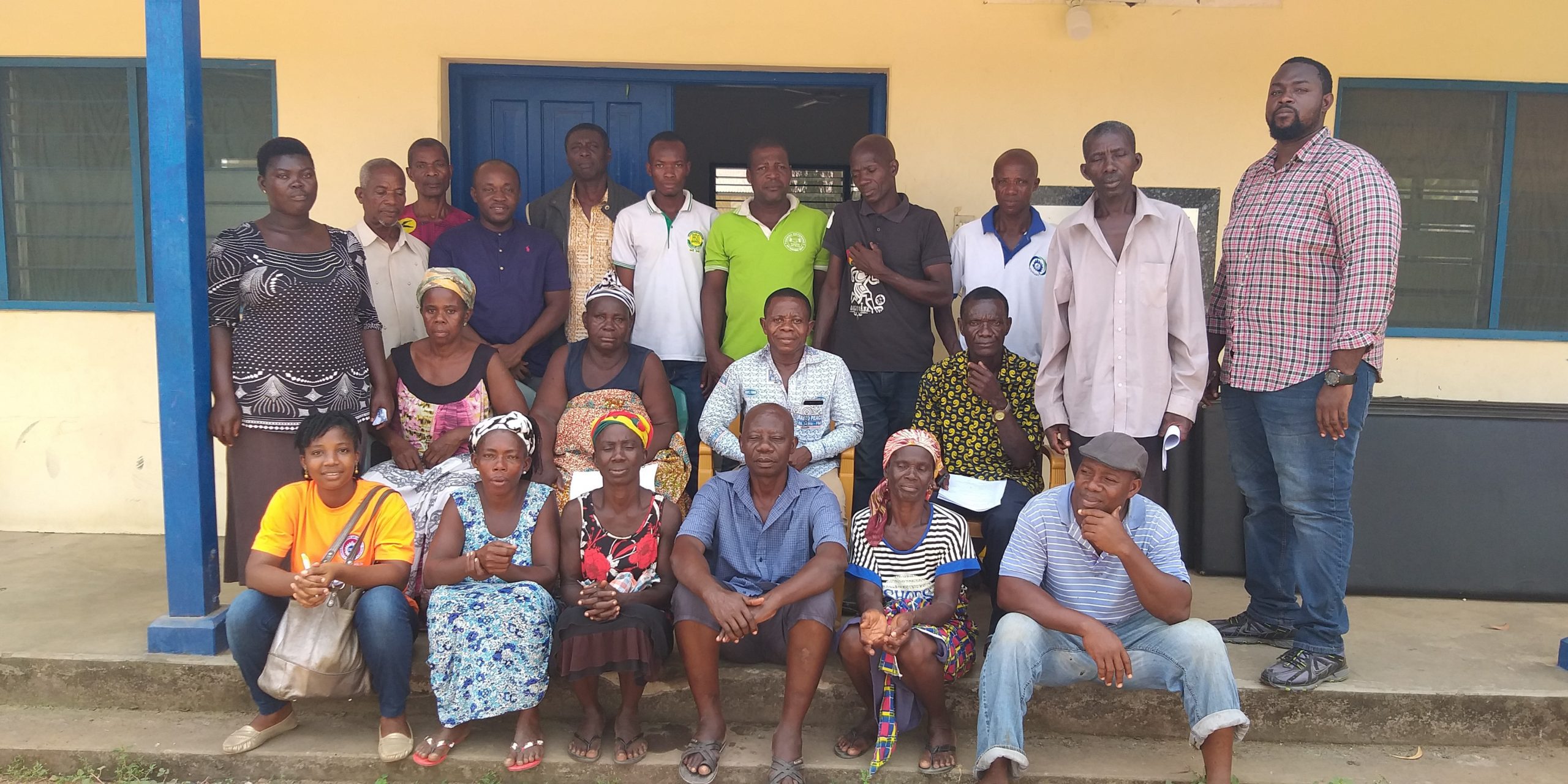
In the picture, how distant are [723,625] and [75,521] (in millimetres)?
3967

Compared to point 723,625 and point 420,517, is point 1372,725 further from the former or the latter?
point 420,517

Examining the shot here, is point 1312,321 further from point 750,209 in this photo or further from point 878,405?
point 750,209

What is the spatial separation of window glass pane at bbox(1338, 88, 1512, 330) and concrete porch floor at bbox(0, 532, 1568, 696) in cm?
154

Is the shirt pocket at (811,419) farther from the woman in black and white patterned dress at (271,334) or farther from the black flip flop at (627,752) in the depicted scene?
the woman in black and white patterned dress at (271,334)

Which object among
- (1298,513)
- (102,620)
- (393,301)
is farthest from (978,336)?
(102,620)

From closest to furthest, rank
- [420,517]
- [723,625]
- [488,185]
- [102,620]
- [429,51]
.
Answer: [723,625] < [420,517] < [102,620] < [488,185] < [429,51]

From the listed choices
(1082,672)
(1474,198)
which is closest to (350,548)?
(1082,672)

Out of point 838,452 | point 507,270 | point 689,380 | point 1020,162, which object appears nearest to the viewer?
point 838,452

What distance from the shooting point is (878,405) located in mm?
4246

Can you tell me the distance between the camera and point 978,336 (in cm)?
376

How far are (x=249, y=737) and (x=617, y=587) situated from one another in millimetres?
1185

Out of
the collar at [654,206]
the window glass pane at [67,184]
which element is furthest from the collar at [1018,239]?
the window glass pane at [67,184]

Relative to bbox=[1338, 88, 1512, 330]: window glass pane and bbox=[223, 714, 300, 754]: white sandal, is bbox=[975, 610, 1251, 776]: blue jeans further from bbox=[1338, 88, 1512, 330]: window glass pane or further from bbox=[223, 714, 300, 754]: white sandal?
bbox=[1338, 88, 1512, 330]: window glass pane

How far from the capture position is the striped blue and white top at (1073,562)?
121 inches
